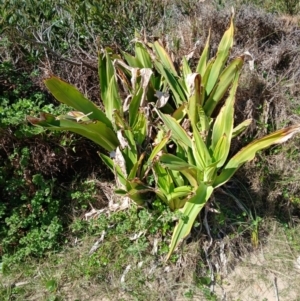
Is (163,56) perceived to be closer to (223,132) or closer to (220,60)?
(220,60)

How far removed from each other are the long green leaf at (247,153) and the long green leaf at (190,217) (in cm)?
11

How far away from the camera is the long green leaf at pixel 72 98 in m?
2.75

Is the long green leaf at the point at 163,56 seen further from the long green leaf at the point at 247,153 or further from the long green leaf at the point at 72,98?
the long green leaf at the point at 247,153

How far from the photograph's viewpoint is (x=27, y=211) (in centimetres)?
301

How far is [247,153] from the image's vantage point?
2.79 meters

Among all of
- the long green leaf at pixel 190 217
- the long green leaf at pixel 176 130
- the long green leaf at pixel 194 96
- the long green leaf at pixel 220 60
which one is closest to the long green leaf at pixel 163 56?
the long green leaf at pixel 220 60

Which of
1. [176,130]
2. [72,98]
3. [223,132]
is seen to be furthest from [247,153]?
[72,98]

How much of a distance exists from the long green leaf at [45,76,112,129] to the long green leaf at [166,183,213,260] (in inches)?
32.6

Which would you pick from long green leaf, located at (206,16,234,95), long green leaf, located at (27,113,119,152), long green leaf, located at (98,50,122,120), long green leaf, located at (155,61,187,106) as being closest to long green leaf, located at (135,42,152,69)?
long green leaf, located at (155,61,187,106)

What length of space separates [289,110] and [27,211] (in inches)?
91.6

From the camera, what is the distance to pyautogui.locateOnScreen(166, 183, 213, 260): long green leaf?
2.73 metres

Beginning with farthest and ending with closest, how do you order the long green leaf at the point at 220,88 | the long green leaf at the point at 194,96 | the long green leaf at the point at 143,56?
1. the long green leaf at the point at 143,56
2. the long green leaf at the point at 220,88
3. the long green leaf at the point at 194,96

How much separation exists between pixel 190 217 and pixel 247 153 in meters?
0.58

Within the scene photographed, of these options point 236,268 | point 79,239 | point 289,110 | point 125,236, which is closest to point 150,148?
point 125,236
